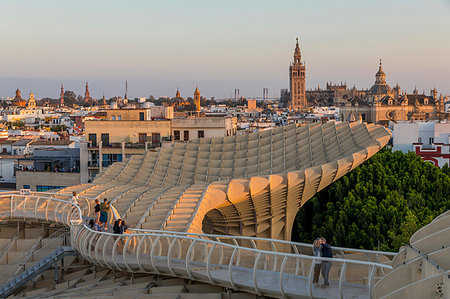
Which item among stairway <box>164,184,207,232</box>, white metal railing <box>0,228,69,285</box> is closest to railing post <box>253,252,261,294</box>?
stairway <box>164,184,207,232</box>

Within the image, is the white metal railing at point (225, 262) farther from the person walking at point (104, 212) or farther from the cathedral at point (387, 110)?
the cathedral at point (387, 110)

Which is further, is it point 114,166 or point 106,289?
point 114,166

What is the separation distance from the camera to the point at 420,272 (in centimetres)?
937

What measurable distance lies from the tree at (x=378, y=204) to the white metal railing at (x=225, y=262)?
42.4ft

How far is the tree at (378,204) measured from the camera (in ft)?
94.1

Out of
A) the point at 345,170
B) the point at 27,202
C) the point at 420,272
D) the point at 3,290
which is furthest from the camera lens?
the point at 345,170

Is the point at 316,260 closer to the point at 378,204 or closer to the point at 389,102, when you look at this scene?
the point at 378,204

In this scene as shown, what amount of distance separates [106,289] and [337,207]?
68.0 feet

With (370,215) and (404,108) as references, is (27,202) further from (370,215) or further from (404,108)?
(404,108)

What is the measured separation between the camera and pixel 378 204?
3188cm

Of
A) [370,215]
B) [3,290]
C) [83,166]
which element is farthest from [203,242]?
[83,166]

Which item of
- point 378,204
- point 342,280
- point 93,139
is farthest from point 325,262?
point 93,139

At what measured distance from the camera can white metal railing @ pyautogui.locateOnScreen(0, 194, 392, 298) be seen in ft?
38.2

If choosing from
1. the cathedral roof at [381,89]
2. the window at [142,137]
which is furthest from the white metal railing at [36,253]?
the cathedral roof at [381,89]
